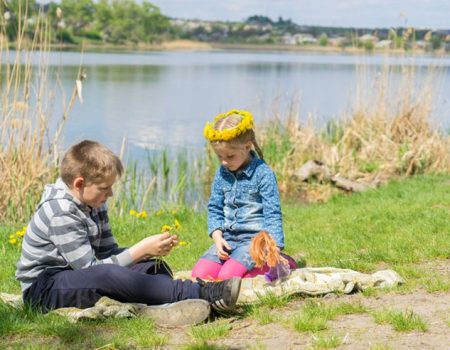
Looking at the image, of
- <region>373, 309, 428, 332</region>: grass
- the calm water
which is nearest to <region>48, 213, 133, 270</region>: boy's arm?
<region>373, 309, 428, 332</region>: grass

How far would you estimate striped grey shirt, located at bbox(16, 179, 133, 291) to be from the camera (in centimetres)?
376

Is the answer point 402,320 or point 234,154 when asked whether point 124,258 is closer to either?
point 234,154

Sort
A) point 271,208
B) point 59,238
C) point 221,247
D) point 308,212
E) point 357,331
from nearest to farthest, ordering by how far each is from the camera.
A: point 357,331, point 59,238, point 271,208, point 221,247, point 308,212

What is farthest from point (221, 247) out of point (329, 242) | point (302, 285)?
point (329, 242)

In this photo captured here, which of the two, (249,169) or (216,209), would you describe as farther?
(216,209)

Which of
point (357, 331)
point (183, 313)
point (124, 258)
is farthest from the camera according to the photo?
point (124, 258)

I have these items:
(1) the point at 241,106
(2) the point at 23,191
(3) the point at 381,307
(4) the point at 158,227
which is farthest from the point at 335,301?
(1) the point at 241,106

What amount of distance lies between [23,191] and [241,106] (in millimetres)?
9601

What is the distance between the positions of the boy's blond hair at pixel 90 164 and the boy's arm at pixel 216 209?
0.97 meters

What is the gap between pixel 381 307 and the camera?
3736mm

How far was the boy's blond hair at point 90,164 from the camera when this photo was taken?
12.4ft

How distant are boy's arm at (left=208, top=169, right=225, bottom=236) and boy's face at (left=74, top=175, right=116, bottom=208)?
0.98 m

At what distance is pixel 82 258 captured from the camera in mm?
3777

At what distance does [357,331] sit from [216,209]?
1.57 m
